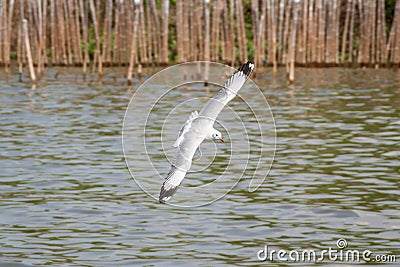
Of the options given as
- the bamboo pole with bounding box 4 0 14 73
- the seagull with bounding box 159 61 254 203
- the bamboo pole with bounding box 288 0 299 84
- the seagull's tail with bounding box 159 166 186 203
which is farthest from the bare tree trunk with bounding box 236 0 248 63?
the seagull's tail with bounding box 159 166 186 203

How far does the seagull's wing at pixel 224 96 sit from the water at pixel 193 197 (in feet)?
4.38

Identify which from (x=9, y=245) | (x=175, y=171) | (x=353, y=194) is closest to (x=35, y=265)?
(x=9, y=245)

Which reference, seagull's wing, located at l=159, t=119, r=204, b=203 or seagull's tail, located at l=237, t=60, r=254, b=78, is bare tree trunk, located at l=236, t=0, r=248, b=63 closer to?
seagull's tail, located at l=237, t=60, r=254, b=78

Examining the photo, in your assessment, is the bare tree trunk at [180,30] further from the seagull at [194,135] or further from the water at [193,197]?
the seagull at [194,135]

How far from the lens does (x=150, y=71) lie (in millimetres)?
33406

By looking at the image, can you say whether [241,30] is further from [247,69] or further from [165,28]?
[247,69]

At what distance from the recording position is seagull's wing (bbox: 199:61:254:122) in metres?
10.6

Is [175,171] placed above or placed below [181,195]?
above

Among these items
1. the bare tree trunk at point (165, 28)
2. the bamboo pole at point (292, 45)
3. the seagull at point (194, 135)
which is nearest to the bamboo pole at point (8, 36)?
the bare tree trunk at point (165, 28)

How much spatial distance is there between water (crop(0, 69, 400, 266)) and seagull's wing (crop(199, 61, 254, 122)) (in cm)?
134

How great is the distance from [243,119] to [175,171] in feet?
38.5

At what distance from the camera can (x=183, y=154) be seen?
1054 centimetres

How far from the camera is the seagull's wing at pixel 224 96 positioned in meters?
10.6

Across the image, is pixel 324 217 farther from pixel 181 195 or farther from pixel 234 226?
pixel 181 195
